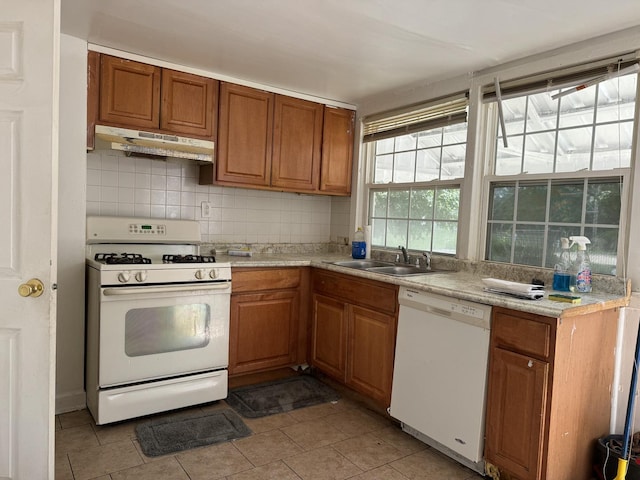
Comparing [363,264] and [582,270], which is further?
[363,264]

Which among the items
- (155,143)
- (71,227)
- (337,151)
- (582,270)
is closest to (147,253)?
(71,227)

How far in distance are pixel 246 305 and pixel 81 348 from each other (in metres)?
1.05

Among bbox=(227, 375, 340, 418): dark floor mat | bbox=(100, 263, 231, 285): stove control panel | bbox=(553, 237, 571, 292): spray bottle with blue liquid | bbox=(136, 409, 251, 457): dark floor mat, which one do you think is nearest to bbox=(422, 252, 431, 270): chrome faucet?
bbox=(553, 237, 571, 292): spray bottle with blue liquid

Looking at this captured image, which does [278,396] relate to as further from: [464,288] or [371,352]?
[464,288]

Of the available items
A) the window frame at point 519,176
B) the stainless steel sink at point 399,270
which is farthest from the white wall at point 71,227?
the window frame at point 519,176

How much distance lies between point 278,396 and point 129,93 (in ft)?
7.28

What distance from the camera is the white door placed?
165 centimetres

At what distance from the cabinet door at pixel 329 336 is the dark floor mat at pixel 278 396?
Answer: 140 millimetres

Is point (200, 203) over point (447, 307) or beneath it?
over

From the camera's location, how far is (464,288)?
89.6 inches

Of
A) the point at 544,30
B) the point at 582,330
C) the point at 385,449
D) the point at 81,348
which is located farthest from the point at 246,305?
the point at 544,30

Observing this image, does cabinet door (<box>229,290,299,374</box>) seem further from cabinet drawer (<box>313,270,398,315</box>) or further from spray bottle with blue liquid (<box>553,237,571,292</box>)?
spray bottle with blue liquid (<box>553,237,571,292</box>)

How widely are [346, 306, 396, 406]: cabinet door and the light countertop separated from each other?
267 millimetres

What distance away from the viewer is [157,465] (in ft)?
7.07
